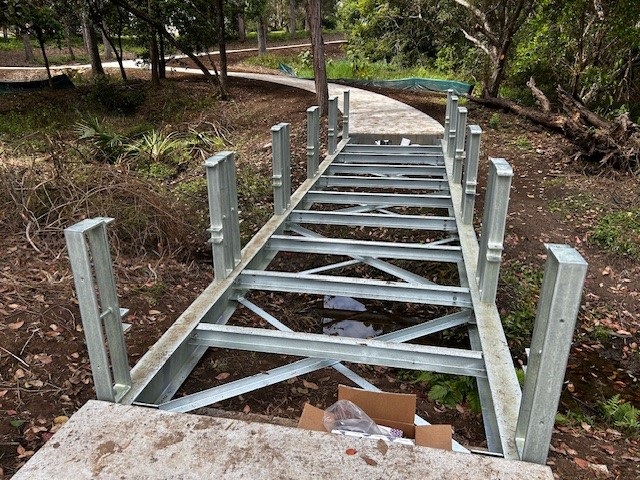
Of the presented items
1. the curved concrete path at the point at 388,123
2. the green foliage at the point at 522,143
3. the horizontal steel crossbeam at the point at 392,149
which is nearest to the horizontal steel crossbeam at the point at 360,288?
the horizontal steel crossbeam at the point at 392,149

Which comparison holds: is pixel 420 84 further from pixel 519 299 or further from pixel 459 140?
pixel 519 299

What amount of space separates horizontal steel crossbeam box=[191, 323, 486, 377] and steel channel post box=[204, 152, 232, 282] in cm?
62

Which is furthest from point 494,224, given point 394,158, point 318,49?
point 318,49

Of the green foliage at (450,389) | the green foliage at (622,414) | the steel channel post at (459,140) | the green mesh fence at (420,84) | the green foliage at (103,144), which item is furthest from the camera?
the green mesh fence at (420,84)

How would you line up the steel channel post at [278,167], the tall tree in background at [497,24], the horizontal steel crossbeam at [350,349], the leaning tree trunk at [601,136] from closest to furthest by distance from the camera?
the horizontal steel crossbeam at [350,349] → the steel channel post at [278,167] → the leaning tree trunk at [601,136] → the tall tree in background at [497,24]

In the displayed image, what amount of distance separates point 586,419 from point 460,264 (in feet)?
4.51

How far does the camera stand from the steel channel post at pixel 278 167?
4.35 metres

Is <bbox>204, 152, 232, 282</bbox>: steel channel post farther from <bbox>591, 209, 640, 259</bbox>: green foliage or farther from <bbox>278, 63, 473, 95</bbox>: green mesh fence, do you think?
<bbox>278, 63, 473, 95</bbox>: green mesh fence

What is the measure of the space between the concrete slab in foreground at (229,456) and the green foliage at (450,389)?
1836 millimetres

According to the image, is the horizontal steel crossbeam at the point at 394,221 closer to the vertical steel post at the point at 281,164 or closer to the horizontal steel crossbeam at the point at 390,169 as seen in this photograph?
the vertical steel post at the point at 281,164

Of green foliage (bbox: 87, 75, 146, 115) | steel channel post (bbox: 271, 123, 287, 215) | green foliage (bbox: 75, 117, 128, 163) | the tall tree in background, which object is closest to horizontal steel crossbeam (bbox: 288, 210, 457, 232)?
steel channel post (bbox: 271, 123, 287, 215)

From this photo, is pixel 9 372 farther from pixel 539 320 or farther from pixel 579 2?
pixel 579 2

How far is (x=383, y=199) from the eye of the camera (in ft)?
A: 17.5

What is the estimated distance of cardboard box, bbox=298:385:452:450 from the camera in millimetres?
2113
